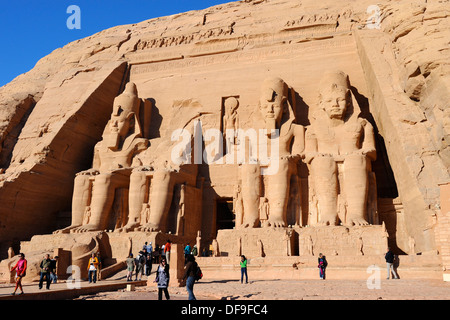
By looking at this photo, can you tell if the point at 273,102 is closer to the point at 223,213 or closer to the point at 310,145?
the point at 310,145

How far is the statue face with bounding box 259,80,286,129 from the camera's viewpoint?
1192 centimetres

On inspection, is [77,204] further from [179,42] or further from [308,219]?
[179,42]

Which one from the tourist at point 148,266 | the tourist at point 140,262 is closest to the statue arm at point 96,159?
the tourist at point 148,266

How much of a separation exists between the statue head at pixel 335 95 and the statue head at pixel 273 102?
3.45 feet

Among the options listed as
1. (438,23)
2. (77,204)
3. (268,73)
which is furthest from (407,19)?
(77,204)

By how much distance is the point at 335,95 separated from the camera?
451 inches

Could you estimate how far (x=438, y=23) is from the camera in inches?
393

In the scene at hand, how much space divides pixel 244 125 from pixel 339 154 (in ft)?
10.8

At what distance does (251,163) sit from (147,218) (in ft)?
9.60

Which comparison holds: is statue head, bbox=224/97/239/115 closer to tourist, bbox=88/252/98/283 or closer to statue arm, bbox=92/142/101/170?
statue arm, bbox=92/142/101/170

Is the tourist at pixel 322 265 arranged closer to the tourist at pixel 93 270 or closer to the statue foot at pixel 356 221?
the statue foot at pixel 356 221

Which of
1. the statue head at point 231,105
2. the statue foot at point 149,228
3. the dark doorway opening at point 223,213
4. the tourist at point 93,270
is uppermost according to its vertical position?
the statue head at point 231,105

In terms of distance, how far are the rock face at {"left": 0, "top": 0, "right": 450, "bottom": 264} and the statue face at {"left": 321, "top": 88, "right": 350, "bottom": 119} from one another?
3.3 inches

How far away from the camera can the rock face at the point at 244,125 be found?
10086 mm
